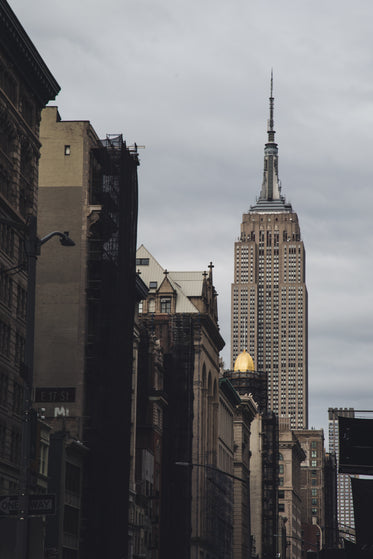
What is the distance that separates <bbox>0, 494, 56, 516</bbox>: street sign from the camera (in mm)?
32406

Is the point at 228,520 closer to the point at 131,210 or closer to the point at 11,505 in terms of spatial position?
the point at 131,210

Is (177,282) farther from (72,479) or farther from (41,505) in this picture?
(41,505)

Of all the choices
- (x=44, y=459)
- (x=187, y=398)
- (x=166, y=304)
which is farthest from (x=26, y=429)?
(x=166, y=304)

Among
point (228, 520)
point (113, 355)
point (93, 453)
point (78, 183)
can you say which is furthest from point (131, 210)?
point (228, 520)

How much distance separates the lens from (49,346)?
310ft

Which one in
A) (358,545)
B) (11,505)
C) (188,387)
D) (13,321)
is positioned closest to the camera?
(11,505)

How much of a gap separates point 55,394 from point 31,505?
200 ft

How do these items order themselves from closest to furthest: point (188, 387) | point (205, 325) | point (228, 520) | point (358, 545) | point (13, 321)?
point (358, 545) < point (13, 321) < point (188, 387) < point (205, 325) < point (228, 520)

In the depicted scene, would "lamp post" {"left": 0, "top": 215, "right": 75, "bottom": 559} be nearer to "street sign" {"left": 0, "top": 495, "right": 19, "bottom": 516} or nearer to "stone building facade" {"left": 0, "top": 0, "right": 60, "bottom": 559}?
"street sign" {"left": 0, "top": 495, "right": 19, "bottom": 516}

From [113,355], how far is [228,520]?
73161 millimetres

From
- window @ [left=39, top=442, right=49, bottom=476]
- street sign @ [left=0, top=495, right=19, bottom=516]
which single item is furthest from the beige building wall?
street sign @ [left=0, top=495, right=19, bottom=516]

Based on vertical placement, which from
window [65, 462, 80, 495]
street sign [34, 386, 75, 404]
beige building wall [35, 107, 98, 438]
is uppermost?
beige building wall [35, 107, 98, 438]

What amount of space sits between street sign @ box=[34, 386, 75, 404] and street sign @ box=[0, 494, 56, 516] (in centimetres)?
5982

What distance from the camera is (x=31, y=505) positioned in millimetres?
32656
